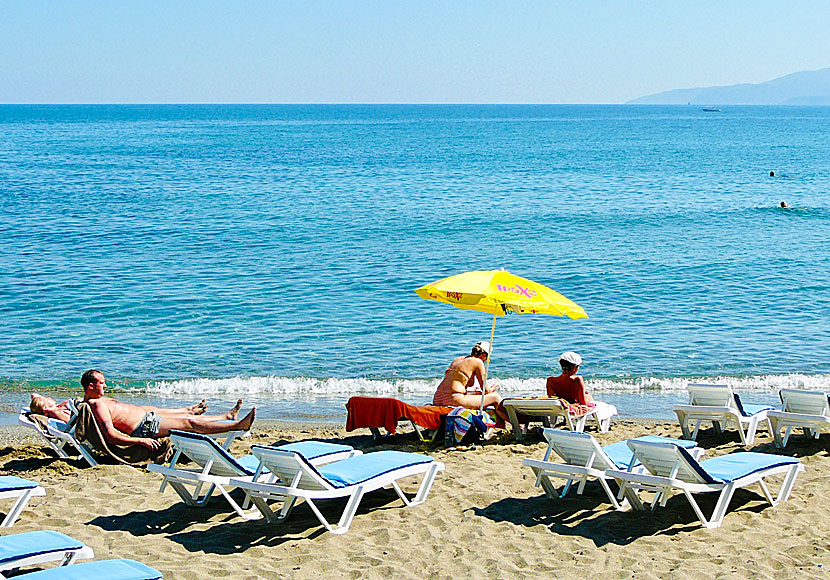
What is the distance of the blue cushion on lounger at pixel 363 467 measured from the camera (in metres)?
6.93

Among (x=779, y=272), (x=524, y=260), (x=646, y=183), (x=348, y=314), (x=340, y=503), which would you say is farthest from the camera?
(x=646, y=183)

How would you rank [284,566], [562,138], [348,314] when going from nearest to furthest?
[284,566]
[348,314]
[562,138]

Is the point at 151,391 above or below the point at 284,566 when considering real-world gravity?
below

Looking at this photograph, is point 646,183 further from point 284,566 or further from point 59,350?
point 284,566

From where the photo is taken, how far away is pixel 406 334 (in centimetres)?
1725

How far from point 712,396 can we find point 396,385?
5597 mm

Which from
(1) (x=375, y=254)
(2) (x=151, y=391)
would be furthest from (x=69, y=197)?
(2) (x=151, y=391)

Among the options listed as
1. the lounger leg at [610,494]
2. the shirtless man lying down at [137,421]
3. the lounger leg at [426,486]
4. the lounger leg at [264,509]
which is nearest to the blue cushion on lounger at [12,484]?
the lounger leg at [264,509]

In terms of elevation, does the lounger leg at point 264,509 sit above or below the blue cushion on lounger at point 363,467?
below

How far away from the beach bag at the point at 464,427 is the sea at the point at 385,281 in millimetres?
3001

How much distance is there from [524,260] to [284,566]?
21724 mm

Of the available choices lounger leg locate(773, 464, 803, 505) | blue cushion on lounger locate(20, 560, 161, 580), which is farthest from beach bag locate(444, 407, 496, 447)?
blue cushion on lounger locate(20, 560, 161, 580)

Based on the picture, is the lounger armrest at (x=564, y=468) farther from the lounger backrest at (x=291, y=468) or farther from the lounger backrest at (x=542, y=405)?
the lounger backrest at (x=542, y=405)

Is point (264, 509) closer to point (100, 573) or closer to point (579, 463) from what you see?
point (100, 573)
